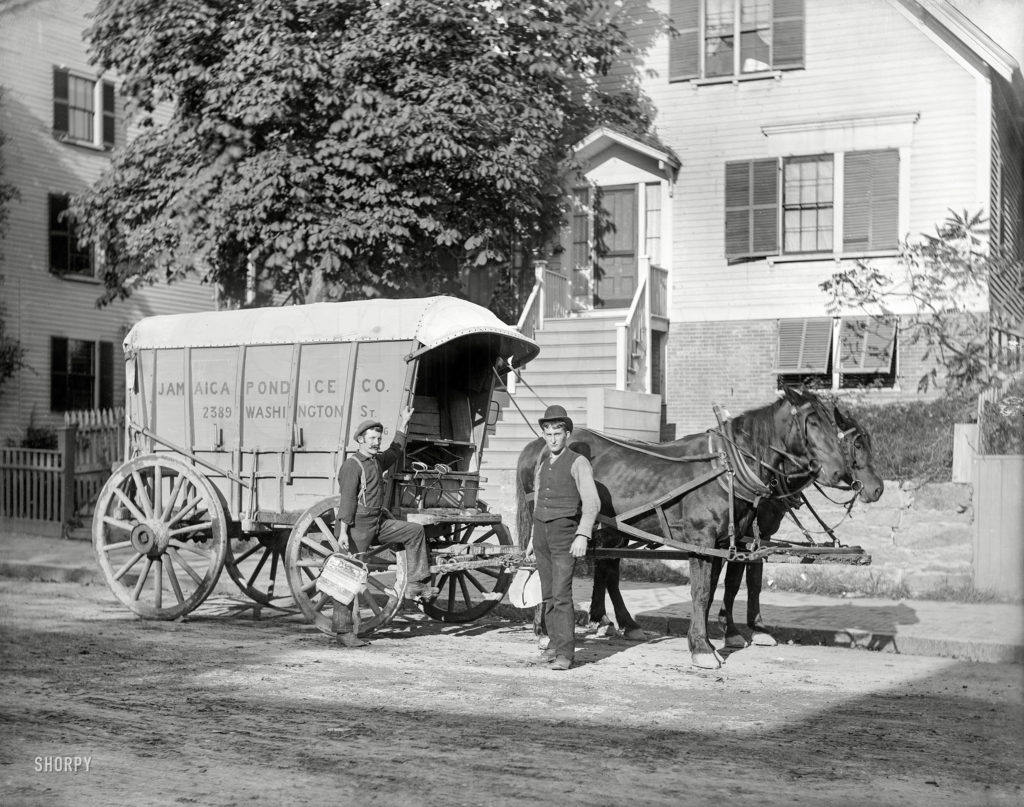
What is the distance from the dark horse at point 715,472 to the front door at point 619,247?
12150 millimetres

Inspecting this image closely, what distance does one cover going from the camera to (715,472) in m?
10.0

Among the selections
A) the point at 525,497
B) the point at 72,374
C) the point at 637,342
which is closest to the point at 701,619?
the point at 525,497

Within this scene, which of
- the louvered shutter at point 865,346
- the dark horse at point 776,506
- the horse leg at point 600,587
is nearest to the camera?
the dark horse at point 776,506

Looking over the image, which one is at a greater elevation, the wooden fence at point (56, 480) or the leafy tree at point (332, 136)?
the leafy tree at point (332, 136)

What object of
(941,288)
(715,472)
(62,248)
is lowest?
(715,472)

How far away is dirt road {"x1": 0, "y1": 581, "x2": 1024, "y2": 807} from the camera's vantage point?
555cm

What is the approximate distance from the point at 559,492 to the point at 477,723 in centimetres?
262

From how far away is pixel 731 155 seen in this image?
2134 cm

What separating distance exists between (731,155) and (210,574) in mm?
13337

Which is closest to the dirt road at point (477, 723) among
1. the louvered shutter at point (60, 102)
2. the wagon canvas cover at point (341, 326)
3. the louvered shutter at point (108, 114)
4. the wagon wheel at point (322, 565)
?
the wagon wheel at point (322, 565)

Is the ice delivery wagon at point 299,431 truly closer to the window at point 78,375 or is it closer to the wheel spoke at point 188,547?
the wheel spoke at point 188,547

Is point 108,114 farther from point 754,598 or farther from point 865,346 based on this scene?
point 754,598

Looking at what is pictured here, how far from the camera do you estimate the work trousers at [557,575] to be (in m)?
9.18

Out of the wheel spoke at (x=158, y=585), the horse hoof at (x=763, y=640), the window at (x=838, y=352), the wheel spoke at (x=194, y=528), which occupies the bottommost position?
the horse hoof at (x=763, y=640)
